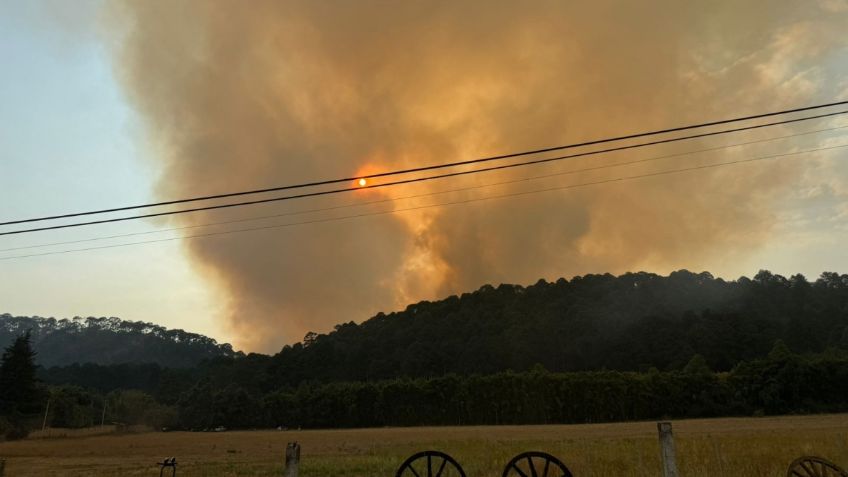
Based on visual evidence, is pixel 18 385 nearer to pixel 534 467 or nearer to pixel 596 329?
pixel 534 467

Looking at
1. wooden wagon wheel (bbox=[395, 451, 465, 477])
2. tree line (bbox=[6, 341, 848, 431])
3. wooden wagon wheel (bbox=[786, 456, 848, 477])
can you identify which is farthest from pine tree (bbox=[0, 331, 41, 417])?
wooden wagon wheel (bbox=[786, 456, 848, 477])

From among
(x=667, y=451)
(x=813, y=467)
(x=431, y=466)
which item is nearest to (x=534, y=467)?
(x=667, y=451)

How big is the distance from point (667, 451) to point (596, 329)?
15614 centimetres

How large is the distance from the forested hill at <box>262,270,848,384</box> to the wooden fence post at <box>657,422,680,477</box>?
139 m

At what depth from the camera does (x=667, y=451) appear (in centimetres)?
876

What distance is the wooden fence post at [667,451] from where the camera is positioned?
8602 millimetres

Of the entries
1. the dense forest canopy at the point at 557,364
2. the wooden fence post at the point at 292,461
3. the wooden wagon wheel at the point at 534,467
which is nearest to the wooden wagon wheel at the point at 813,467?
the wooden wagon wheel at the point at 534,467

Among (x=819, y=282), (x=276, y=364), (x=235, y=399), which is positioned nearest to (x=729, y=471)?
(x=235, y=399)

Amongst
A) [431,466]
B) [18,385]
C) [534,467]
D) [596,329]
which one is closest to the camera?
[534,467]

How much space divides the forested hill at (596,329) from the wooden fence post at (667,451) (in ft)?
455

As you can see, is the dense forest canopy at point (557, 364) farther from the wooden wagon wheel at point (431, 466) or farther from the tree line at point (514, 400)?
the wooden wagon wheel at point (431, 466)

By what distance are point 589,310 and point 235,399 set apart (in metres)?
107

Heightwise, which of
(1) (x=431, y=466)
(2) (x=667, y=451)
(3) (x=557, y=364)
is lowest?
(1) (x=431, y=466)

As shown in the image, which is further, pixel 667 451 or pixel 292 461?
pixel 667 451
